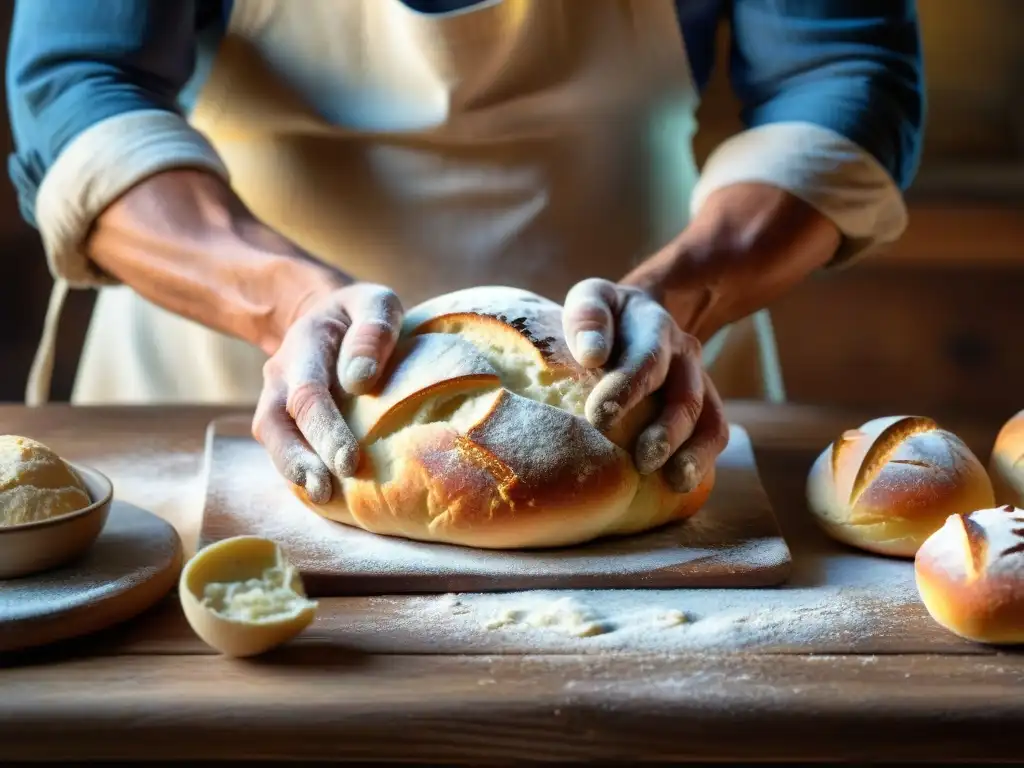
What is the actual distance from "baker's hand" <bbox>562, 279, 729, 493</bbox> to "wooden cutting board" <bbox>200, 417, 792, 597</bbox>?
2.8 inches

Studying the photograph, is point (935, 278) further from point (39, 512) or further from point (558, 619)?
point (39, 512)

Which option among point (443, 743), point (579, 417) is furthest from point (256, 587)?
point (579, 417)

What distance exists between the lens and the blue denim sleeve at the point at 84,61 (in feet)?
4.55

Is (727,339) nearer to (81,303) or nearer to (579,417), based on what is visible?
(579,417)

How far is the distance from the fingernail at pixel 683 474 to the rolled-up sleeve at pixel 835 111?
1.70ft

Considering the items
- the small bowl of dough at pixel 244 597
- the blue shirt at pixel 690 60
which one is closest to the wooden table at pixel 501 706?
the small bowl of dough at pixel 244 597

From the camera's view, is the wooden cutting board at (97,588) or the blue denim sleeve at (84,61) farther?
the blue denim sleeve at (84,61)

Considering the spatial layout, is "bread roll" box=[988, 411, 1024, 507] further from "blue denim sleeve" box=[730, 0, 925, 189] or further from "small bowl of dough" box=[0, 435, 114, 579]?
"small bowl of dough" box=[0, 435, 114, 579]

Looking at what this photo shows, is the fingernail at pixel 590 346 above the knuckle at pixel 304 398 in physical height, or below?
above

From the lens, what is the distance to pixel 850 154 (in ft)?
4.74

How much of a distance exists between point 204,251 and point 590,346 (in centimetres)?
58

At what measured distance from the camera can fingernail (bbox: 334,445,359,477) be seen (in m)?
1.04

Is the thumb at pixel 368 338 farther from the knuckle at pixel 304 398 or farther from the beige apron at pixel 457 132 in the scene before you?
the beige apron at pixel 457 132

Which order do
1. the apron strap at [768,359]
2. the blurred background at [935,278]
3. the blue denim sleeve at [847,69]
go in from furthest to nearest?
the blurred background at [935,278] → the apron strap at [768,359] → the blue denim sleeve at [847,69]
